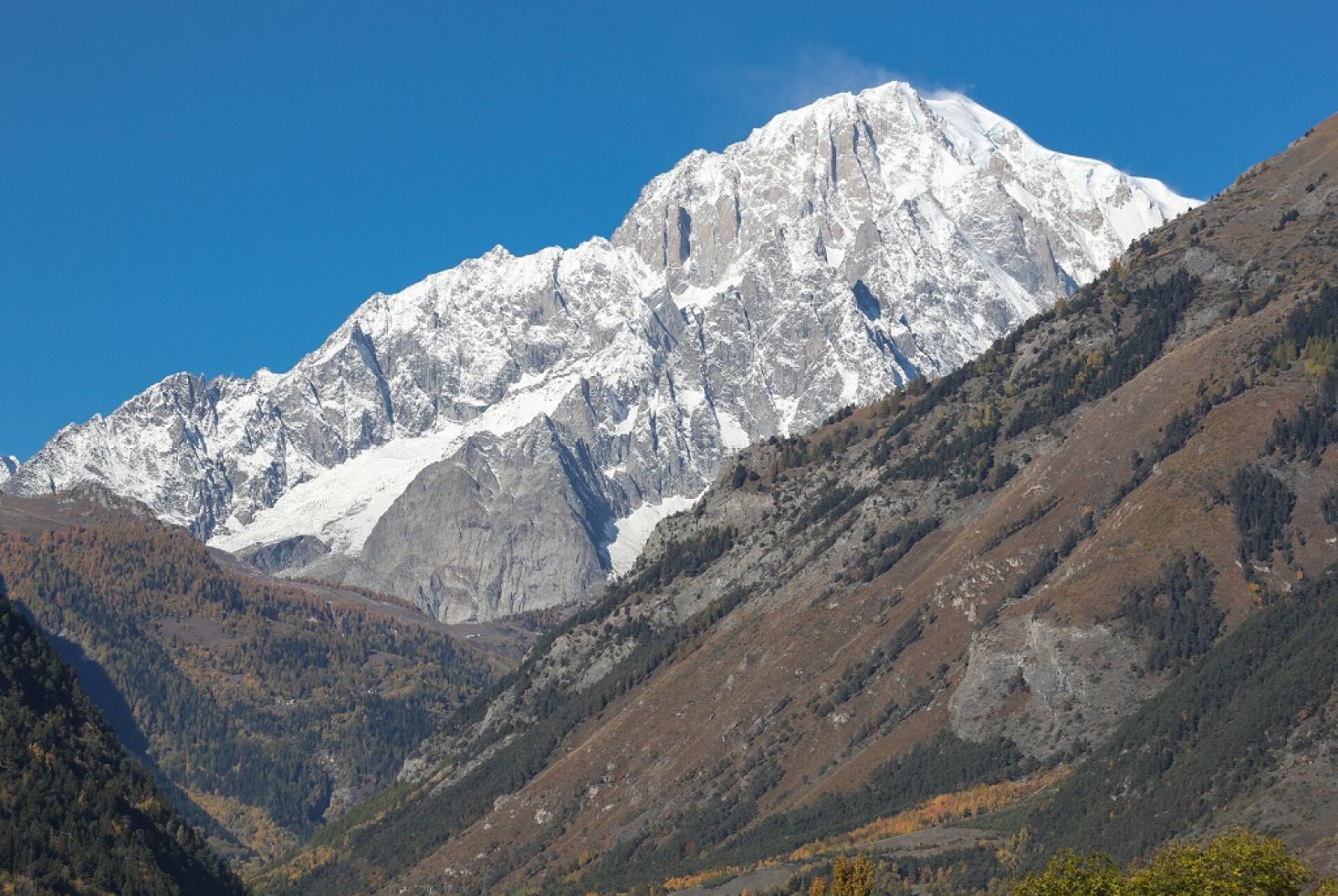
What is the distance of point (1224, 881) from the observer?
148m

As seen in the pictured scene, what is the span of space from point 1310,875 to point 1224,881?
17.7 meters

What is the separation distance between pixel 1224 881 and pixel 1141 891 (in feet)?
19.7

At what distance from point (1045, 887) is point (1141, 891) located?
8389 mm

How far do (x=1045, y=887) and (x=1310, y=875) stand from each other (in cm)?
2372

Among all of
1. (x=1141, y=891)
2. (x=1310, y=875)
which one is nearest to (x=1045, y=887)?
(x=1141, y=891)

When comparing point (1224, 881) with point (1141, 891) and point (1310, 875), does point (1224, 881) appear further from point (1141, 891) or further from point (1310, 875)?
point (1310, 875)

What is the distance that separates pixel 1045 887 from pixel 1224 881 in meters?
13.8

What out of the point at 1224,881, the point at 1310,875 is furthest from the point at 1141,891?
the point at 1310,875

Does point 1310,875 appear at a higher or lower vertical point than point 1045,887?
lower

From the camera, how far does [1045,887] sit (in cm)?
15488

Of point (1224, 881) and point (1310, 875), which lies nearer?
point (1224, 881)

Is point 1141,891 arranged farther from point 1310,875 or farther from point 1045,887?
point 1310,875

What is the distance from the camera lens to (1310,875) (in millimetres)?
162000

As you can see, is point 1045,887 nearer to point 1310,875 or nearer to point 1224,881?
A: point 1224,881
